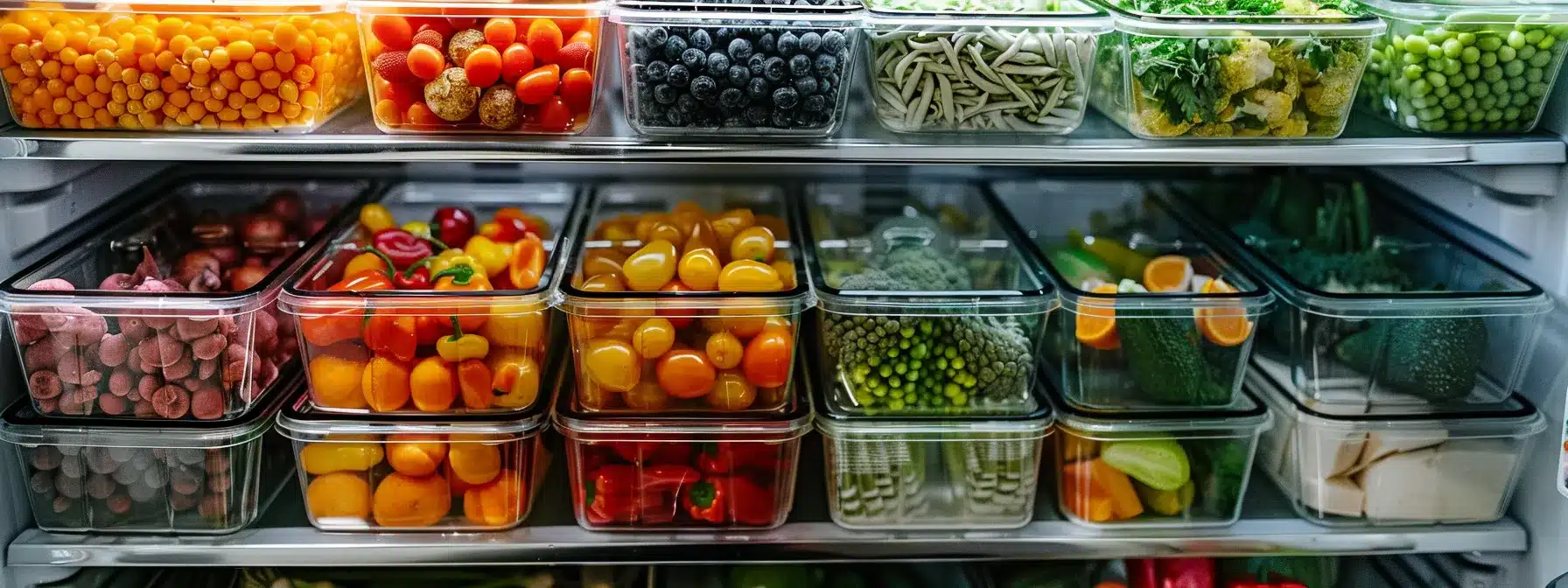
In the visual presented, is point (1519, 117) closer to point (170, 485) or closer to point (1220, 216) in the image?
point (1220, 216)

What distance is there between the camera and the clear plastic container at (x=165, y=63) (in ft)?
4.54

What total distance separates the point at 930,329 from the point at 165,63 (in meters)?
1.04

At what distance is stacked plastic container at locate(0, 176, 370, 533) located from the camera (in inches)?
58.8

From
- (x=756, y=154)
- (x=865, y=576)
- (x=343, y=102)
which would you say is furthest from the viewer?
(x=865, y=576)

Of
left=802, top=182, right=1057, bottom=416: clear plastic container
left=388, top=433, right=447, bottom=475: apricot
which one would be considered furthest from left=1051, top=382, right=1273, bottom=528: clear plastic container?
left=388, top=433, right=447, bottom=475: apricot

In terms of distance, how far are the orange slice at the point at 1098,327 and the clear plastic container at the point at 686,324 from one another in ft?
1.26

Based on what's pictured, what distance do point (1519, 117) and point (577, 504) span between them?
4.65 ft

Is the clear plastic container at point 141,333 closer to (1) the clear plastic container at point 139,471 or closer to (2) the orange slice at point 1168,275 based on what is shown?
(1) the clear plastic container at point 139,471

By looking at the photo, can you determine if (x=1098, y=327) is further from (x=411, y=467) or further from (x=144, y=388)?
(x=144, y=388)

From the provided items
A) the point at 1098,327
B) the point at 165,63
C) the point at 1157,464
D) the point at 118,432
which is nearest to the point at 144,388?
the point at 118,432

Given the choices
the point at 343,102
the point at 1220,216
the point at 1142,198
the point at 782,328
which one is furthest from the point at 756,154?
the point at 1220,216

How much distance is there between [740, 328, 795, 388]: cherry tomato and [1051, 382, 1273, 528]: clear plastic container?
41 centimetres

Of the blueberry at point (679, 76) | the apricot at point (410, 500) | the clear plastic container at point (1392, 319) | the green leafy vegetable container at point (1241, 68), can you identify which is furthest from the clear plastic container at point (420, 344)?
the clear plastic container at point (1392, 319)

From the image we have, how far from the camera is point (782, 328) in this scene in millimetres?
1557
